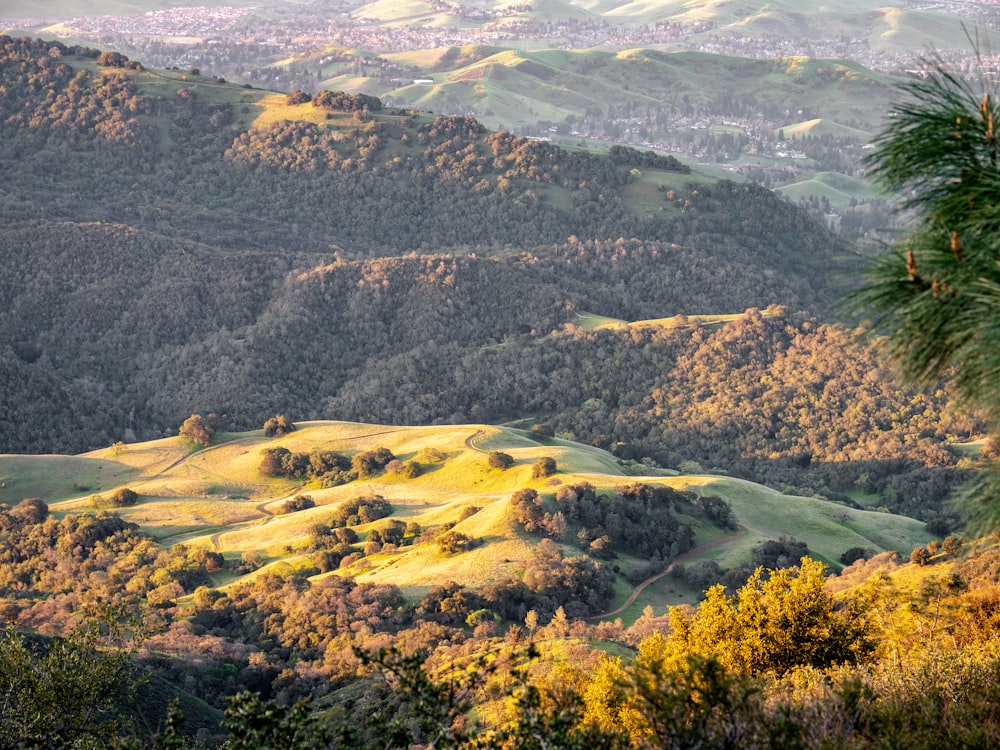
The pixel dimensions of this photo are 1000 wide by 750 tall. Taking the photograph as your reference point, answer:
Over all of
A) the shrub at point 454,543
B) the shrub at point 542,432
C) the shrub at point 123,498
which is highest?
the shrub at point 454,543

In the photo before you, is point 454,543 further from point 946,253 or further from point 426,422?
point 426,422

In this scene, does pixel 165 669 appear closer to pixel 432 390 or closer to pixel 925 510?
pixel 925 510

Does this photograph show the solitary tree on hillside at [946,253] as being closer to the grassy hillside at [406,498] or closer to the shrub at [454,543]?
the grassy hillside at [406,498]

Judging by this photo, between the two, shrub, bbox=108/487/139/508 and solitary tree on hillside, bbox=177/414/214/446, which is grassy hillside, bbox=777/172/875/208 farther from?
shrub, bbox=108/487/139/508

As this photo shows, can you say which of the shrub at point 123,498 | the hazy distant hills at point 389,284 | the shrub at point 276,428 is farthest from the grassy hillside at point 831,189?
the shrub at point 123,498

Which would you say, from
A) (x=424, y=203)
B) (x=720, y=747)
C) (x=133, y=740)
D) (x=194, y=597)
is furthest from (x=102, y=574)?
(x=424, y=203)

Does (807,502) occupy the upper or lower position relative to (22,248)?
lower
